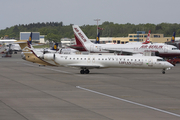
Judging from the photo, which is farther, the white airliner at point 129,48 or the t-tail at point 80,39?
the t-tail at point 80,39

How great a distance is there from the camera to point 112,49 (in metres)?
64.0

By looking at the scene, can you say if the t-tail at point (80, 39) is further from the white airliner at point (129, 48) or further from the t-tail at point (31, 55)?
the t-tail at point (31, 55)

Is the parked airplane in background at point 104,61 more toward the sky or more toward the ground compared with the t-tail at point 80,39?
more toward the ground

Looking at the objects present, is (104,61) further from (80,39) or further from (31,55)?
(80,39)

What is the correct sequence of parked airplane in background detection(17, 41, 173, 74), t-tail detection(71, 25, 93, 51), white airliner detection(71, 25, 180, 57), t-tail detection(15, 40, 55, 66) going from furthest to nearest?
t-tail detection(71, 25, 93, 51), white airliner detection(71, 25, 180, 57), t-tail detection(15, 40, 55, 66), parked airplane in background detection(17, 41, 173, 74)

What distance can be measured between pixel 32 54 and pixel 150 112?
1049 inches

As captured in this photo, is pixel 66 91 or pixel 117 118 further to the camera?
pixel 66 91

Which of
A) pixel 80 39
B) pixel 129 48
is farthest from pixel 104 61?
pixel 80 39

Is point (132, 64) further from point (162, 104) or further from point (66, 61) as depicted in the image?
point (162, 104)

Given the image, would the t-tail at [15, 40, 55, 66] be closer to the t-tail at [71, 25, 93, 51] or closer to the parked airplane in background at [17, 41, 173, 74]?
the parked airplane in background at [17, 41, 173, 74]

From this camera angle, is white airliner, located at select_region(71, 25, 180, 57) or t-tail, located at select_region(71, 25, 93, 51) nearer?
white airliner, located at select_region(71, 25, 180, 57)

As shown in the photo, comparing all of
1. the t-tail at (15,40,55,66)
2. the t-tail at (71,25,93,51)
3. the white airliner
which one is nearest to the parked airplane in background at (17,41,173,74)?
the t-tail at (15,40,55,66)

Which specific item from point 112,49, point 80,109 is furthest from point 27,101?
point 112,49

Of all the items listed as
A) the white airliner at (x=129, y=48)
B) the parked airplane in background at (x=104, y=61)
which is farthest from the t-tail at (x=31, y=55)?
the white airliner at (x=129, y=48)
